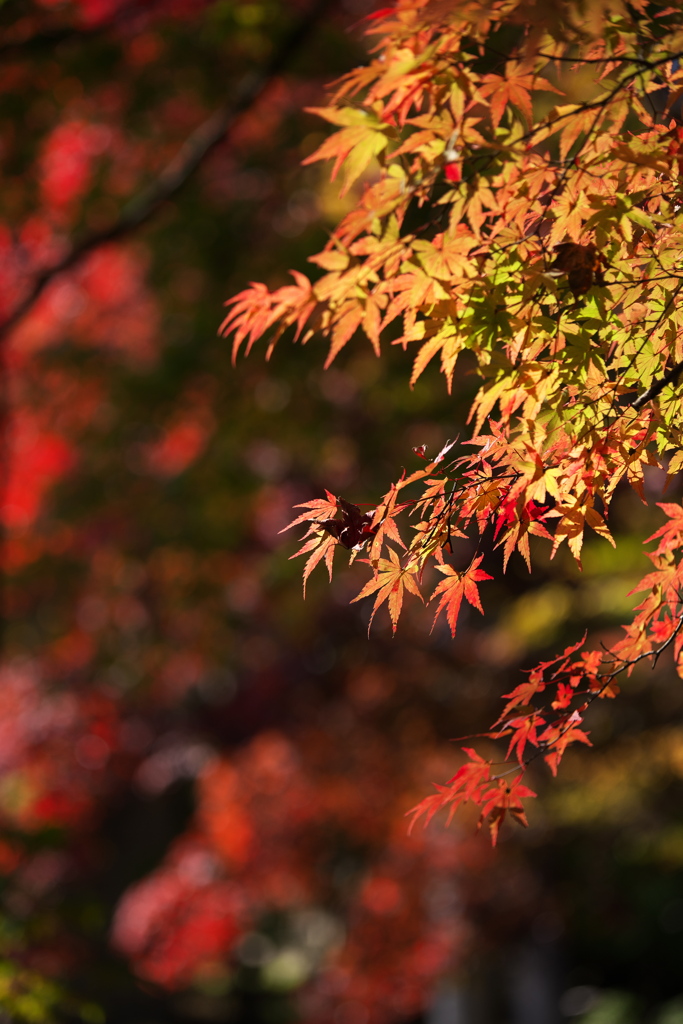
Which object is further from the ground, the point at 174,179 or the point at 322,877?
the point at 174,179

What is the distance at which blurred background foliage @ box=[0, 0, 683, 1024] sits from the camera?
5520 millimetres

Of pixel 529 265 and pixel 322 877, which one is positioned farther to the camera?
pixel 322 877

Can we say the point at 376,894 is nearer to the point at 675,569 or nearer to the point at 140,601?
the point at 140,601

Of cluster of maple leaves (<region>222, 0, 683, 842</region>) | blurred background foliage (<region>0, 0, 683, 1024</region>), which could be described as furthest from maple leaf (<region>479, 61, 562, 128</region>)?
blurred background foliage (<region>0, 0, 683, 1024</region>)

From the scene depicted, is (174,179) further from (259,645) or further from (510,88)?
(259,645)

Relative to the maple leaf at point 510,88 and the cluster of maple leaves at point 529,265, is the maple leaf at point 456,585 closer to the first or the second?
the cluster of maple leaves at point 529,265

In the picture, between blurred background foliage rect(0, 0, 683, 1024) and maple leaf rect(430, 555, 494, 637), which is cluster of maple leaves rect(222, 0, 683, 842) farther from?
blurred background foliage rect(0, 0, 683, 1024)

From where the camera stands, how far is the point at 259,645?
1012cm

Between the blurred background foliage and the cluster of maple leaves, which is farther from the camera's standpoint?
the blurred background foliage

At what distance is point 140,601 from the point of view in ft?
38.0

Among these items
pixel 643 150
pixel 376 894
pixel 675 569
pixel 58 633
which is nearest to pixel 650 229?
pixel 643 150

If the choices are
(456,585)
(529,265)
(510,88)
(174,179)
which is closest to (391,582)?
(456,585)

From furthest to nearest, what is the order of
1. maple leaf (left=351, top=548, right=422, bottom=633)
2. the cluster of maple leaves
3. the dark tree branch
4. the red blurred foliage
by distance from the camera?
the red blurred foliage < the dark tree branch < maple leaf (left=351, top=548, right=422, bottom=633) < the cluster of maple leaves

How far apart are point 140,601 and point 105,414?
3.84 metres
